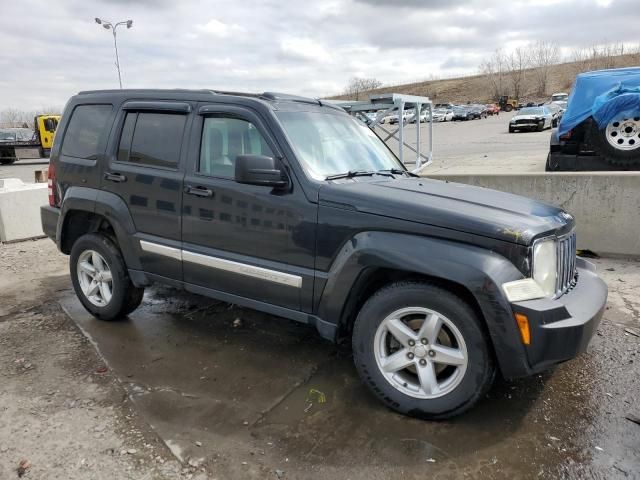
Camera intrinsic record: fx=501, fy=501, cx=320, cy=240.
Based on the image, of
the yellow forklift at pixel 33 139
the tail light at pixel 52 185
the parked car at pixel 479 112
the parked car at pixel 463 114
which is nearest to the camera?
the tail light at pixel 52 185

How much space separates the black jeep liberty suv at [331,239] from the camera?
274cm

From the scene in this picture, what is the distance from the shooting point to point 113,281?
439 cm

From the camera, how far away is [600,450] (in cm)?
269

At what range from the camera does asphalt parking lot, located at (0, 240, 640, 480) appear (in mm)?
2615

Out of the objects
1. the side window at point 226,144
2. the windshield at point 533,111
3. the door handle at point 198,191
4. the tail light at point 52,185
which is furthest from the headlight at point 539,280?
the windshield at point 533,111

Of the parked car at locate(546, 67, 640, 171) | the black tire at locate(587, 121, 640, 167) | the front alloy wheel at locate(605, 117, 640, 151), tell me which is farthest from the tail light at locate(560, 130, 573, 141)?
the front alloy wheel at locate(605, 117, 640, 151)

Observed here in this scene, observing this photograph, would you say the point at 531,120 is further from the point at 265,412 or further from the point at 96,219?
the point at 265,412

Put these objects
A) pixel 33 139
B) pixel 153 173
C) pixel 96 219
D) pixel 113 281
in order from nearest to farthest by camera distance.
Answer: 1. pixel 153 173
2. pixel 113 281
3. pixel 96 219
4. pixel 33 139

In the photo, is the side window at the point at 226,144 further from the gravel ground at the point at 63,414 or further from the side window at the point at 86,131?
the gravel ground at the point at 63,414

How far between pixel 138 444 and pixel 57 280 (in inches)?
150

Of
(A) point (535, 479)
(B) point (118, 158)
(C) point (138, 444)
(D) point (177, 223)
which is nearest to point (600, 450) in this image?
(A) point (535, 479)

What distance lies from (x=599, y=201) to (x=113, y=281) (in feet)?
17.2

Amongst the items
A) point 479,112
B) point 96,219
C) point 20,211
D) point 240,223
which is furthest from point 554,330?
point 479,112

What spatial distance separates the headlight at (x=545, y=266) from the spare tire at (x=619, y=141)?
6309mm
